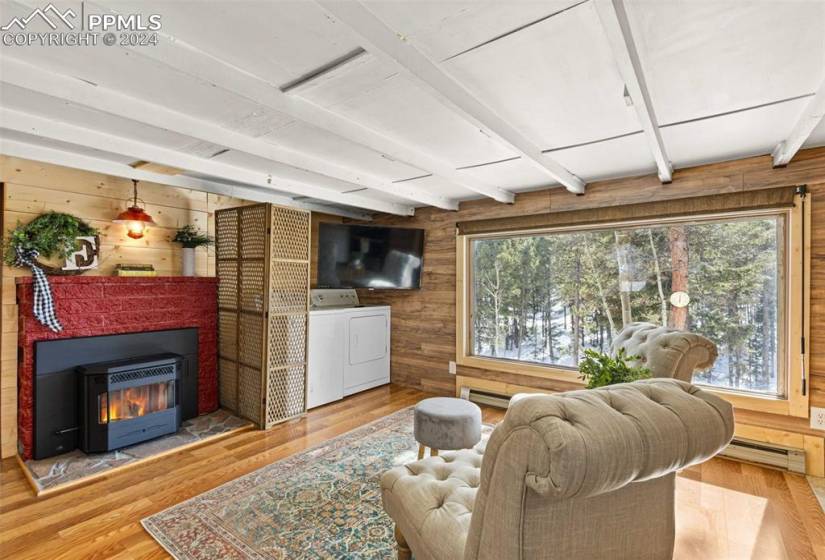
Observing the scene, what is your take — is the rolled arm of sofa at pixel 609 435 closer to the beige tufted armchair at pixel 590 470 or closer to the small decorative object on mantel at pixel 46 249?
the beige tufted armchair at pixel 590 470

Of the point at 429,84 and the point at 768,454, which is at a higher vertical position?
the point at 429,84

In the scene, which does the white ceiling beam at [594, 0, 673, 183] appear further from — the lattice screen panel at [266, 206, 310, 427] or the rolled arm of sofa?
the lattice screen panel at [266, 206, 310, 427]

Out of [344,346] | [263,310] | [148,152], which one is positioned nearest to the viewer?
[148,152]

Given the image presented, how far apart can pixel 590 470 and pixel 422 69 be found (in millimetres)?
1454

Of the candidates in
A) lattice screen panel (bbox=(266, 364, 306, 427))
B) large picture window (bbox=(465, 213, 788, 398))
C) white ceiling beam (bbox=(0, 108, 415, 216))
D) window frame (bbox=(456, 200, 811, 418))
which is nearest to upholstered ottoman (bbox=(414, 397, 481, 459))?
lattice screen panel (bbox=(266, 364, 306, 427))

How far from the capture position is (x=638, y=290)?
347cm

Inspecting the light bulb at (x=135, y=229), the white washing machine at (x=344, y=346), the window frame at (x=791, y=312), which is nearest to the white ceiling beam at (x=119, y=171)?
the light bulb at (x=135, y=229)

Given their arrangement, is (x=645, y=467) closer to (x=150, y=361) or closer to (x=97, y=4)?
(x=97, y=4)

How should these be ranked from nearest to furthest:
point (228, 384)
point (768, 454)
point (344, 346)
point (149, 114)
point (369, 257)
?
point (149, 114), point (768, 454), point (228, 384), point (344, 346), point (369, 257)

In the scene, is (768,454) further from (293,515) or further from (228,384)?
(228,384)

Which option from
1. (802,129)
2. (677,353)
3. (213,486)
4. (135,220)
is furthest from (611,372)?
(135,220)

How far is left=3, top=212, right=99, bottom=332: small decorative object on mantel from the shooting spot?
2824 mm

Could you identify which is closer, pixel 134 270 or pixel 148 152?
pixel 148 152

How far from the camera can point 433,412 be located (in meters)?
2.51
